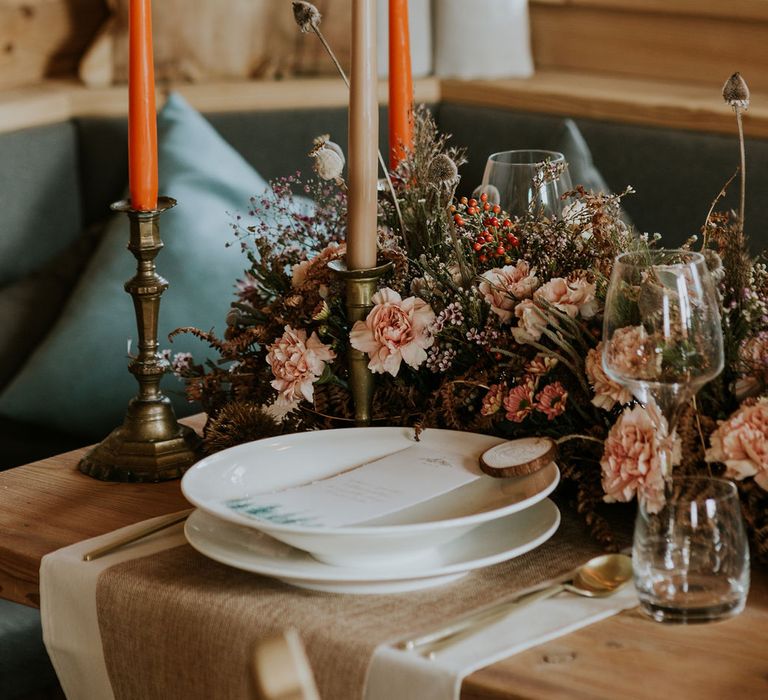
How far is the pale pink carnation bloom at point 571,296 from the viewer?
107 centimetres

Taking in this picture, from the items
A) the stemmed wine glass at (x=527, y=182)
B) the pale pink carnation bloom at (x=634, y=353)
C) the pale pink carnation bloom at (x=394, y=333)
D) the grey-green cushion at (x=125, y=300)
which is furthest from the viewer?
the grey-green cushion at (x=125, y=300)

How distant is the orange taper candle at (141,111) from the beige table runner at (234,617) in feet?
1.27

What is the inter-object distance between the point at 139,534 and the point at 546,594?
1.18 ft

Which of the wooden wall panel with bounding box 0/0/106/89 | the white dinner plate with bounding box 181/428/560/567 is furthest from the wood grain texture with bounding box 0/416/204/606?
the wooden wall panel with bounding box 0/0/106/89

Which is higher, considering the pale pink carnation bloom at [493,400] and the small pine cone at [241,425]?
the pale pink carnation bloom at [493,400]

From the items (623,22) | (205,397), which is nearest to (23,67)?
(623,22)

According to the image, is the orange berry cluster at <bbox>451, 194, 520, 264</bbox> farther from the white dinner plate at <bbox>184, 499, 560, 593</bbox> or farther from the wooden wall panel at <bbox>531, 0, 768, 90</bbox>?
the wooden wall panel at <bbox>531, 0, 768, 90</bbox>

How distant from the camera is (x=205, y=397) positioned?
1.30m

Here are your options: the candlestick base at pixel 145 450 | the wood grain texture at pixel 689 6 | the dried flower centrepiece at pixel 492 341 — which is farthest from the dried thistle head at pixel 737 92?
the wood grain texture at pixel 689 6

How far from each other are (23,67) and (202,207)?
627mm

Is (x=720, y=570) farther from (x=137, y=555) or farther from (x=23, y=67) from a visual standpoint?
(x=23, y=67)

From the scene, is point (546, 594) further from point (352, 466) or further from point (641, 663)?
point (352, 466)

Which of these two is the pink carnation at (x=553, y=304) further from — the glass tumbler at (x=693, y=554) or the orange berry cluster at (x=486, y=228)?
the glass tumbler at (x=693, y=554)

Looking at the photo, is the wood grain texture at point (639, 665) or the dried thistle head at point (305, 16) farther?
the dried thistle head at point (305, 16)
